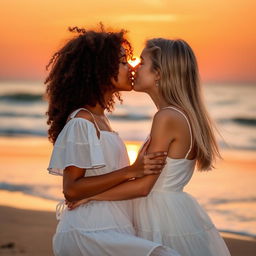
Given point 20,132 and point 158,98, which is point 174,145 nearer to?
point 158,98

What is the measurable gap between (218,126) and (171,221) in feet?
36.4

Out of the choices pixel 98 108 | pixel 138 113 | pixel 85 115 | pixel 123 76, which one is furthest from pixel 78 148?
pixel 138 113

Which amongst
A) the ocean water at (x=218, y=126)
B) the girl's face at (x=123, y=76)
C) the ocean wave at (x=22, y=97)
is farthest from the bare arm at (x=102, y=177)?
the ocean wave at (x=22, y=97)

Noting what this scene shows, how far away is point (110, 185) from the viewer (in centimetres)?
423

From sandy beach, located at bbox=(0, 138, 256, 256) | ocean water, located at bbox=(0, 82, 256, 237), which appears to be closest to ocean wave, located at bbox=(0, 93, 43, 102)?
ocean water, located at bbox=(0, 82, 256, 237)

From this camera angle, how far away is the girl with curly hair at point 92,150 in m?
4.20

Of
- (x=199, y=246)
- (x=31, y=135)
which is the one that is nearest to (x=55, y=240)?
(x=199, y=246)

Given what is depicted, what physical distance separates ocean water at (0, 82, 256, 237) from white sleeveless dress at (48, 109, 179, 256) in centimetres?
119

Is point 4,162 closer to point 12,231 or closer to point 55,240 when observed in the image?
point 12,231

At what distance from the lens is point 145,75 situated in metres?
4.49

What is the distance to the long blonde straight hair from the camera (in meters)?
4.37

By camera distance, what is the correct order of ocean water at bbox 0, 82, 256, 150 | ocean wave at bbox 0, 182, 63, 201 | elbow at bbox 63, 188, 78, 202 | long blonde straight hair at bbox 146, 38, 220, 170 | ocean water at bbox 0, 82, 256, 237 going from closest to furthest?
1. elbow at bbox 63, 188, 78, 202
2. long blonde straight hair at bbox 146, 38, 220, 170
3. ocean water at bbox 0, 82, 256, 237
4. ocean wave at bbox 0, 182, 63, 201
5. ocean water at bbox 0, 82, 256, 150

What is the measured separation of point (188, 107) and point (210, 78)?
44096mm

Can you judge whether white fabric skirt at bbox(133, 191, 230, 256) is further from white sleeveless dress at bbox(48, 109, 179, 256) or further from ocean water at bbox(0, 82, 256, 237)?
ocean water at bbox(0, 82, 256, 237)
